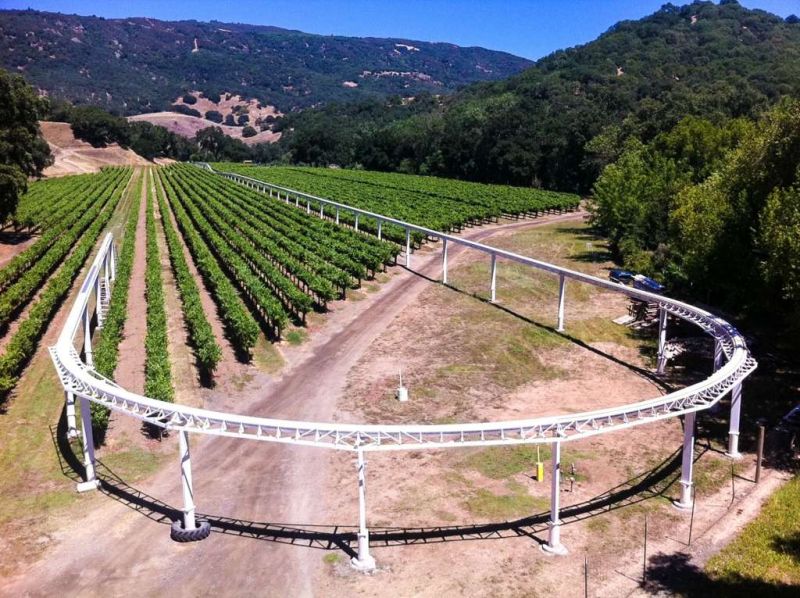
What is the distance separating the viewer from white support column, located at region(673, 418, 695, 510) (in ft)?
64.0

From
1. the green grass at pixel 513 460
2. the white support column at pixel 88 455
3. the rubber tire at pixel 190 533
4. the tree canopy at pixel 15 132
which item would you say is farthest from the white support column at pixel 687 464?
the tree canopy at pixel 15 132

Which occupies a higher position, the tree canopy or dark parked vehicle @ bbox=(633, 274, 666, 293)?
the tree canopy

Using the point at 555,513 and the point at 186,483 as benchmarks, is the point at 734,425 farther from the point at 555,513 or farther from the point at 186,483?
the point at 186,483

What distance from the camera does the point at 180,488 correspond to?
20.7m

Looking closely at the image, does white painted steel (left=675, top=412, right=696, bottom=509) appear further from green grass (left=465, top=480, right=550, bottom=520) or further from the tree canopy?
the tree canopy

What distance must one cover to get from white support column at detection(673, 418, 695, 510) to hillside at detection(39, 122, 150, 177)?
462 feet

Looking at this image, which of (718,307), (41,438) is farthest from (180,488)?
(718,307)

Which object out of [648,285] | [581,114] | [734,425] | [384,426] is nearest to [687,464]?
[734,425]

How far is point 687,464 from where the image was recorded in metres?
19.5

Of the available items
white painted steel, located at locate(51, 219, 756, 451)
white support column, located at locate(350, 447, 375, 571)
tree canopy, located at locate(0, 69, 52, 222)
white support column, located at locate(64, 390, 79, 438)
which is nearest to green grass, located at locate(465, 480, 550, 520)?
white painted steel, located at locate(51, 219, 756, 451)

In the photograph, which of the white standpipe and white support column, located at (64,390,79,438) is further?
white support column, located at (64,390,79,438)

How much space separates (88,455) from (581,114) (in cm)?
10754

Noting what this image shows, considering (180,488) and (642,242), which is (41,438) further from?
(642,242)

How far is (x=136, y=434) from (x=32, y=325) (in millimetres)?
11294
